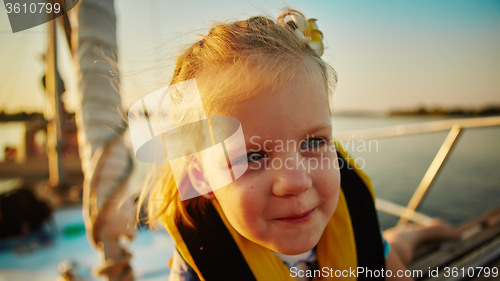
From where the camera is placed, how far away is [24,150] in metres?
8.77

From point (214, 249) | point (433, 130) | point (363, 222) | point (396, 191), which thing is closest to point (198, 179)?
point (214, 249)

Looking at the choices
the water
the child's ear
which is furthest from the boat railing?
the child's ear

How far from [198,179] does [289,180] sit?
0.31 m

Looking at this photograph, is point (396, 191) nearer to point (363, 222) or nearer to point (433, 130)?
point (433, 130)

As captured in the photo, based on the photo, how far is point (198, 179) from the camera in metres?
0.73

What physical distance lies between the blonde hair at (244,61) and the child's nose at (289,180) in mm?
184

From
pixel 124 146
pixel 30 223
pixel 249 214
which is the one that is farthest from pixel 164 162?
pixel 30 223

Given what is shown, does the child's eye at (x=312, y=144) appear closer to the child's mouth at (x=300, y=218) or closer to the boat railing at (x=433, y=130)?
the child's mouth at (x=300, y=218)

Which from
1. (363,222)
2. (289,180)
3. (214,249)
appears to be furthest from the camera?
(363,222)

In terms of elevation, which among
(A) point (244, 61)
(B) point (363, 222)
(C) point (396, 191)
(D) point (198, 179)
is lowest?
(C) point (396, 191)

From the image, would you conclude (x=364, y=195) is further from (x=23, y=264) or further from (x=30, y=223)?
(x=30, y=223)

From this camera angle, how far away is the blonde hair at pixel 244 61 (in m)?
0.58

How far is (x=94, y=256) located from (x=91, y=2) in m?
2.55

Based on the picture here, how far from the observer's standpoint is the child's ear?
0.71 metres
